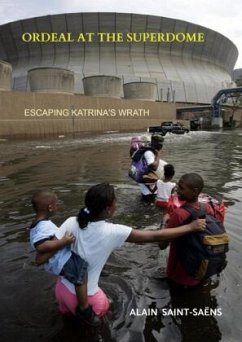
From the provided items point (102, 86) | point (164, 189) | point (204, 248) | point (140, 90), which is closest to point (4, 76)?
point (102, 86)

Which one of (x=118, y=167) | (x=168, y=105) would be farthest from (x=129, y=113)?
(x=118, y=167)

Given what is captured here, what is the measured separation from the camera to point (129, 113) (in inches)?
1580

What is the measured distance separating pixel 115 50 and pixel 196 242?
211 ft

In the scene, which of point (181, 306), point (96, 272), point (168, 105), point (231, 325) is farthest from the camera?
point (168, 105)

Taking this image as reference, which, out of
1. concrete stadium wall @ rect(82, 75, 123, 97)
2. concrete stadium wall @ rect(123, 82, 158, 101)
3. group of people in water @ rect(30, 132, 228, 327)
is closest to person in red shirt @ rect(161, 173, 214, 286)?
group of people in water @ rect(30, 132, 228, 327)

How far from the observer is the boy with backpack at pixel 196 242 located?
3.16 meters

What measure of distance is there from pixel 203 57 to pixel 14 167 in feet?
218

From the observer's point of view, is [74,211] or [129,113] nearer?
[74,211]

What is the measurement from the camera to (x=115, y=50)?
209 feet

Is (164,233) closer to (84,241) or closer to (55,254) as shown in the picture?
(84,241)

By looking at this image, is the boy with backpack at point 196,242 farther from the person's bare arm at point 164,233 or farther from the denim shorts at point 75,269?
the denim shorts at point 75,269

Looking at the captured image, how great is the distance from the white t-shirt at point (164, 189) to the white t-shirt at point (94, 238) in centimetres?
331

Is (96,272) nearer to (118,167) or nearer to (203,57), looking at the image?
(118,167)

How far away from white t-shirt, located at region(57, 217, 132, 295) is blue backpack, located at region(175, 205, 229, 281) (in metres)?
0.63
